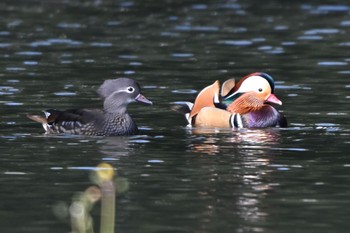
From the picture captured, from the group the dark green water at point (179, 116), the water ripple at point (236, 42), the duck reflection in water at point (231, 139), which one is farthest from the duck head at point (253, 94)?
the water ripple at point (236, 42)

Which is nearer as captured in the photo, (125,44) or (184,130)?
(184,130)

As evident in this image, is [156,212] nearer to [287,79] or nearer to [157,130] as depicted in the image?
[157,130]

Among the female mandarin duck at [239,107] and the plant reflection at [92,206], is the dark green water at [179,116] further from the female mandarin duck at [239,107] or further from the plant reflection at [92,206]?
the female mandarin duck at [239,107]

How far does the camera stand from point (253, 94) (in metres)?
22.0

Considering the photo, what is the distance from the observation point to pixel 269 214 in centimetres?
1417

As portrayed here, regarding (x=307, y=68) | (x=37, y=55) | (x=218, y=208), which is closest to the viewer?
(x=218, y=208)

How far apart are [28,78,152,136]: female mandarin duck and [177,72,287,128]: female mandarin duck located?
51.6 inches

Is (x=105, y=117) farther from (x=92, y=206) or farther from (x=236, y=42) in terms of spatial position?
(x=236, y=42)

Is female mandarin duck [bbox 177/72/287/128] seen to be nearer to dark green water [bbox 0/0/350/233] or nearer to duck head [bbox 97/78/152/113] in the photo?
dark green water [bbox 0/0/350/233]

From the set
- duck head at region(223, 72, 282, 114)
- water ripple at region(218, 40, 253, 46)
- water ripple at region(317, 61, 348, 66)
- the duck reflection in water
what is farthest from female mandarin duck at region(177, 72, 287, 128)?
water ripple at region(218, 40, 253, 46)

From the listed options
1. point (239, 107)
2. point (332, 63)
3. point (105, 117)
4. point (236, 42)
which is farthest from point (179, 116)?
point (236, 42)

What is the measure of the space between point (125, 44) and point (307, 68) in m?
5.64

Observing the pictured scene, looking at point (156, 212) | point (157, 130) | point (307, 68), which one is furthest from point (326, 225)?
point (307, 68)

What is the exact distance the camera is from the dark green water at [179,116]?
14508 mm
